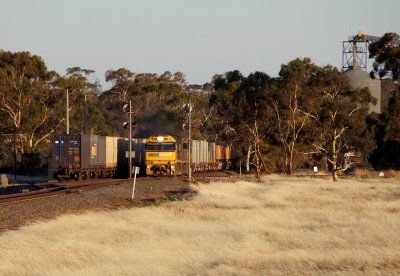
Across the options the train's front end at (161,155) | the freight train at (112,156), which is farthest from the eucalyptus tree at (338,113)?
the train's front end at (161,155)

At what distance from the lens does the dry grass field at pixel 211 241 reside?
610 inches

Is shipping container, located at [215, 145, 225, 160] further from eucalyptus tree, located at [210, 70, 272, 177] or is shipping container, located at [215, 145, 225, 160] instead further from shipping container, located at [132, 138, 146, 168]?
shipping container, located at [132, 138, 146, 168]

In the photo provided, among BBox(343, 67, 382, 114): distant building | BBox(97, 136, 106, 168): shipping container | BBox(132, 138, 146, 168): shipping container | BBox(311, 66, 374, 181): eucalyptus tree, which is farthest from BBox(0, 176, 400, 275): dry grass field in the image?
BBox(343, 67, 382, 114): distant building

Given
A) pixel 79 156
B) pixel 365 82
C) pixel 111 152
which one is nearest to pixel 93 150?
pixel 79 156

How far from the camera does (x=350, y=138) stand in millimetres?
67688

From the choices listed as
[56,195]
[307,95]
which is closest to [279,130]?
[307,95]

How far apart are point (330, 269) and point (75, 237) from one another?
7.14m

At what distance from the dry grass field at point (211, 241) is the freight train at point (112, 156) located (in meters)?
20.5

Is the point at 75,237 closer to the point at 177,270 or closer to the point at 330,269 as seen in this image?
the point at 177,270

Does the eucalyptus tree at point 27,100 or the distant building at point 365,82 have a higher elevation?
the distant building at point 365,82

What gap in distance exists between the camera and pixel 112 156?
57.7 meters

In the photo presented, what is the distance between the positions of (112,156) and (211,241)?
38870 mm

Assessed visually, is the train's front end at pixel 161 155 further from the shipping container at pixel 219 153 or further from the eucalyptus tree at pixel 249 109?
the shipping container at pixel 219 153

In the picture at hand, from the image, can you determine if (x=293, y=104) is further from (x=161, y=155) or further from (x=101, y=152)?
(x=101, y=152)
